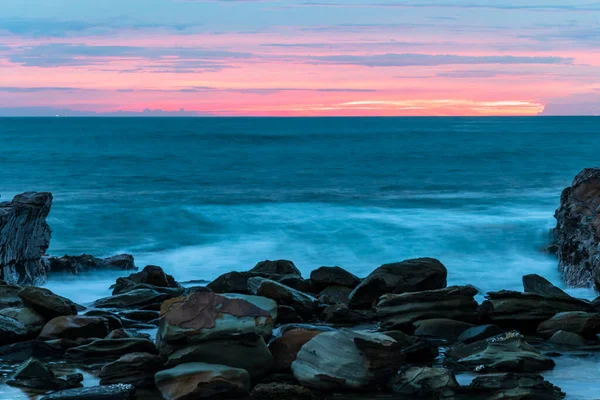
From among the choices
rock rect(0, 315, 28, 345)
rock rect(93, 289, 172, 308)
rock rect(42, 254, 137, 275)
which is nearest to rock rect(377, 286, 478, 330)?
rock rect(93, 289, 172, 308)

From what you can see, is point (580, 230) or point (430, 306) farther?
point (580, 230)

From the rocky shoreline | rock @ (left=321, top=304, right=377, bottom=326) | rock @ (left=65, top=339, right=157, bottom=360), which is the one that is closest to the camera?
the rocky shoreline

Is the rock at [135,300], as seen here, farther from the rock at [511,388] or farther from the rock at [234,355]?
the rock at [511,388]

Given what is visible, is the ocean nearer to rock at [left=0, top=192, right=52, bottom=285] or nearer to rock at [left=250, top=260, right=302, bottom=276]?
rock at [left=0, top=192, right=52, bottom=285]

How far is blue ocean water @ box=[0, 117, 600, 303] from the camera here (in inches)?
947

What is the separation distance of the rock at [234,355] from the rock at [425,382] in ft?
5.29

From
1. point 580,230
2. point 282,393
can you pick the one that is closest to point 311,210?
point 580,230

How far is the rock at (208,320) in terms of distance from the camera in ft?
31.7

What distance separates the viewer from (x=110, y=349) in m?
10.4

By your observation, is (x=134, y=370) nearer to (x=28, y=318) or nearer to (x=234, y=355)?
(x=234, y=355)

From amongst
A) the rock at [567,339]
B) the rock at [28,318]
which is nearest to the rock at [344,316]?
the rock at [567,339]

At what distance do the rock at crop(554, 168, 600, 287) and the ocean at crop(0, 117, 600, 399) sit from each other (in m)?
0.70

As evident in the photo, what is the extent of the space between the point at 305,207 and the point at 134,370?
86.4ft

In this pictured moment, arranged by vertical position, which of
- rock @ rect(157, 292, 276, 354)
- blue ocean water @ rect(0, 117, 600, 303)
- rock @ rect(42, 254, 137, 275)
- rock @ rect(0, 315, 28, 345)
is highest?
rock @ rect(157, 292, 276, 354)
